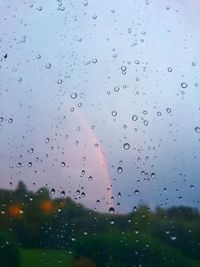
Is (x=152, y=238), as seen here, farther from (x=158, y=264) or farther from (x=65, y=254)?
(x=65, y=254)

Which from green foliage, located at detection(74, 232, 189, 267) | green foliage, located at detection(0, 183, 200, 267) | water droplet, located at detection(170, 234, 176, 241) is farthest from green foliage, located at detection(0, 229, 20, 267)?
water droplet, located at detection(170, 234, 176, 241)

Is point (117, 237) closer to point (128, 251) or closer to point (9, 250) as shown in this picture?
point (128, 251)

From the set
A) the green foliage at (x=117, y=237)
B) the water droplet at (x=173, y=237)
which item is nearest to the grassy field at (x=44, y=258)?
the green foliage at (x=117, y=237)

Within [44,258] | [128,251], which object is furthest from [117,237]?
[44,258]

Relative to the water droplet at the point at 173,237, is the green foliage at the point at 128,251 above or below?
below

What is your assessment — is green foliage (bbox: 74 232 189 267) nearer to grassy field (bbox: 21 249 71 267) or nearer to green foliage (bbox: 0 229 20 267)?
grassy field (bbox: 21 249 71 267)

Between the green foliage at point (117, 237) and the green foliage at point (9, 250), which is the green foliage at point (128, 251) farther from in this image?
the green foliage at point (9, 250)

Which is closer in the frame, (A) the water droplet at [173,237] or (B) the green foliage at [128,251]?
(B) the green foliage at [128,251]

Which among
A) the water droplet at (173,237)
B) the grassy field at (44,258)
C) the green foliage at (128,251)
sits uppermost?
the water droplet at (173,237)

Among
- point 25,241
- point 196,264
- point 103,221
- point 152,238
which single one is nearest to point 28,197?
point 25,241

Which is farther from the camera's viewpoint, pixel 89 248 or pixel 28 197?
pixel 28 197
